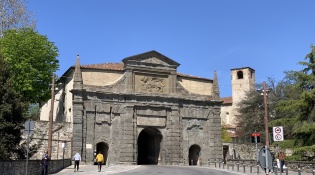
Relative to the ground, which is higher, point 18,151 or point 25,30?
point 25,30

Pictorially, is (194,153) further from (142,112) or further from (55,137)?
(55,137)

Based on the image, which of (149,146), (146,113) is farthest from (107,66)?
(149,146)

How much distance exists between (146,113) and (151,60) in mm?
5559

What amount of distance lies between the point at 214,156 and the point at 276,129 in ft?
80.4

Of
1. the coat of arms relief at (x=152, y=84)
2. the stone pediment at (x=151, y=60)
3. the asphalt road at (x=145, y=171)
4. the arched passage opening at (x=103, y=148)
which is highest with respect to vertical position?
the stone pediment at (x=151, y=60)

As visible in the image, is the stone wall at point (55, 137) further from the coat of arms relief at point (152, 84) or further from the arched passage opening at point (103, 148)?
the coat of arms relief at point (152, 84)

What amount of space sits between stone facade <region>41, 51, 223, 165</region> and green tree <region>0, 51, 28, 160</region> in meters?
10.9

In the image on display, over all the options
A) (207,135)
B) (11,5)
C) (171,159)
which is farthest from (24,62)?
(207,135)

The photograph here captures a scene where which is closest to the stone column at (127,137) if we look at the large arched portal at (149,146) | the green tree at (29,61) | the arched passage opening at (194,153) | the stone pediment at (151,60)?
the large arched portal at (149,146)

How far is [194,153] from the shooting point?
42562mm

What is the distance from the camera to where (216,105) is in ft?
142

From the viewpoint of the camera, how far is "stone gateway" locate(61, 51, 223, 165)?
A: 3691 cm

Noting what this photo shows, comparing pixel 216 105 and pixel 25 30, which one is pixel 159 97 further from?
pixel 25 30

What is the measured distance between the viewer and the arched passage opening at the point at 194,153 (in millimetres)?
42156
